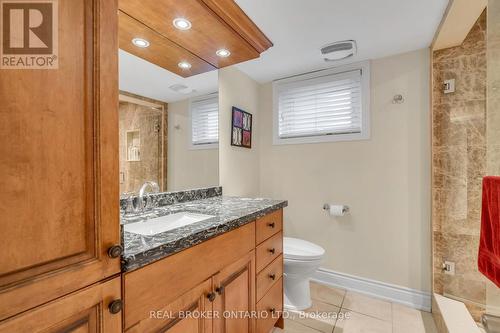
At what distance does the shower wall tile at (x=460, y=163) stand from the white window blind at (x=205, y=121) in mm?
1768

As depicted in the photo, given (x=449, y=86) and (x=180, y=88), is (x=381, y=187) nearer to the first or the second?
(x=449, y=86)

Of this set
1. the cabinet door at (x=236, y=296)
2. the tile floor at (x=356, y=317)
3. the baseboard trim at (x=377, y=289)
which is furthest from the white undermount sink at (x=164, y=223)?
the baseboard trim at (x=377, y=289)

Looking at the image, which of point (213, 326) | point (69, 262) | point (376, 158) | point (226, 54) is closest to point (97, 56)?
point (69, 262)

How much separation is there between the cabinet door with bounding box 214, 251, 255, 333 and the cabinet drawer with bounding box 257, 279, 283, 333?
106 mm

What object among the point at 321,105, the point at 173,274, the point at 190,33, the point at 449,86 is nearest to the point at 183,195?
the point at 173,274

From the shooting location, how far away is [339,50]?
193cm

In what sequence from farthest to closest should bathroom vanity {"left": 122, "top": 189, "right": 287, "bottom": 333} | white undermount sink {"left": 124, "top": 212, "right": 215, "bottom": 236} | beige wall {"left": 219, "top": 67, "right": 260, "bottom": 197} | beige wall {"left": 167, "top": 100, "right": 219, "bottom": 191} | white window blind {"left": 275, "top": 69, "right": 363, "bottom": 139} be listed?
white window blind {"left": 275, "top": 69, "right": 363, "bottom": 139} < beige wall {"left": 219, "top": 67, "right": 260, "bottom": 197} < beige wall {"left": 167, "top": 100, "right": 219, "bottom": 191} < white undermount sink {"left": 124, "top": 212, "right": 215, "bottom": 236} < bathroom vanity {"left": 122, "top": 189, "right": 287, "bottom": 333}

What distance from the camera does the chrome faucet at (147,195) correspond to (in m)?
1.39

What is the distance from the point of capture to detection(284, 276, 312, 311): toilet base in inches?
77.2

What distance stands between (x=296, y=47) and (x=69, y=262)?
2015 mm

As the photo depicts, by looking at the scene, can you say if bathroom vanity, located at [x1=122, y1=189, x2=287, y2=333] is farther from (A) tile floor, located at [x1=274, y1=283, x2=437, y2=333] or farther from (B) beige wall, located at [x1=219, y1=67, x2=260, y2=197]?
(B) beige wall, located at [x1=219, y1=67, x2=260, y2=197]

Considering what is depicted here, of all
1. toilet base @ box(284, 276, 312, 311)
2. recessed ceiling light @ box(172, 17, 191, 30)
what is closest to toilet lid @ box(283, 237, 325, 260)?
toilet base @ box(284, 276, 312, 311)

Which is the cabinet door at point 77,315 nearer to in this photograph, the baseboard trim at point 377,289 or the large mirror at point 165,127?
the large mirror at point 165,127

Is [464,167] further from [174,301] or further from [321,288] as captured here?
[174,301]
